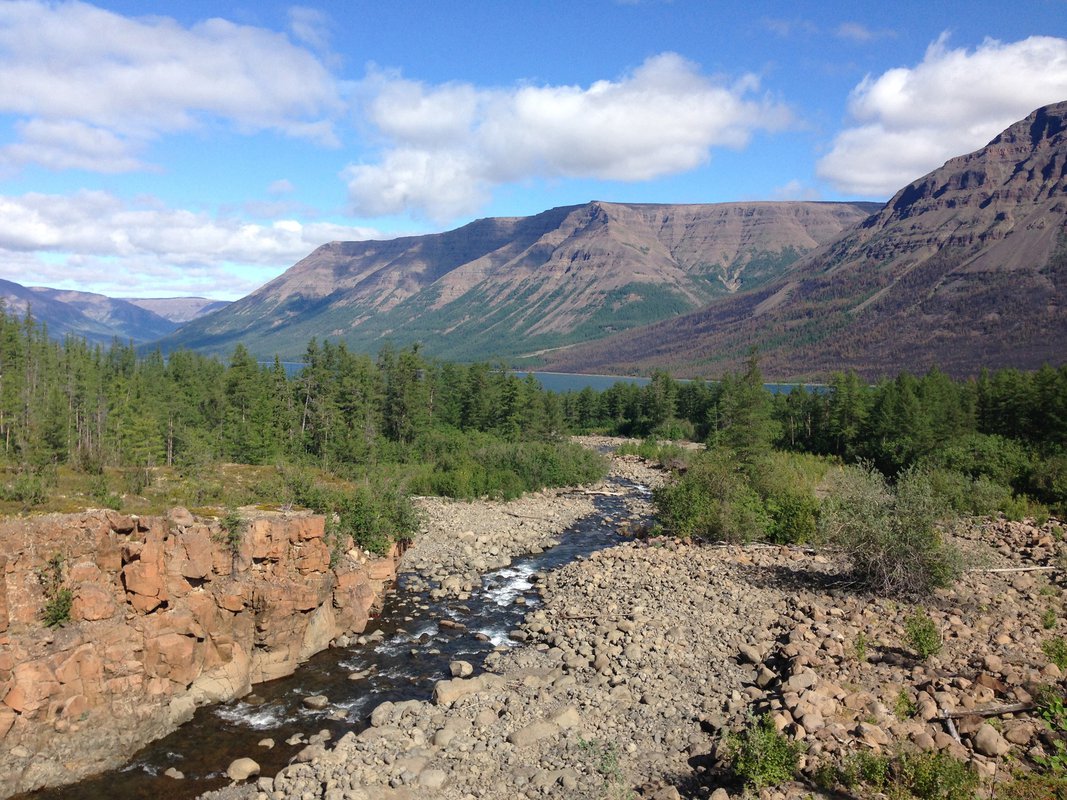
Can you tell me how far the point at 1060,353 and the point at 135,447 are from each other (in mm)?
187702

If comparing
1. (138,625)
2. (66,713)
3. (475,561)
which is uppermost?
(138,625)

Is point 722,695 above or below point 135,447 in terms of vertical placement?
below

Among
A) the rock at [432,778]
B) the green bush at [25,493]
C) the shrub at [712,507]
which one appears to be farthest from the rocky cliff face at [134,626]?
the shrub at [712,507]

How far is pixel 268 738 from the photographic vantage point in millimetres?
15859

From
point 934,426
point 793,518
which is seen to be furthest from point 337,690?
point 934,426

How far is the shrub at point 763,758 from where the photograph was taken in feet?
39.2

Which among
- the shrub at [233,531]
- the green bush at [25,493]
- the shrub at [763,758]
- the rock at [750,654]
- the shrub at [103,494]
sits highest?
the green bush at [25,493]

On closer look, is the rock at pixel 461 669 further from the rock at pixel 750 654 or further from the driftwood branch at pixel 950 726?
the driftwood branch at pixel 950 726

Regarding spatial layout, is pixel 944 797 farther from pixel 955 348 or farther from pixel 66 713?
pixel 955 348

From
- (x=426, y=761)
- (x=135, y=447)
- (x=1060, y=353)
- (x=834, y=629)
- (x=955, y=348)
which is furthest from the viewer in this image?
(x=955, y=348)

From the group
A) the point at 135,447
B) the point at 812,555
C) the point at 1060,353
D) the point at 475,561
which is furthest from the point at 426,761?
the point at 1060,353

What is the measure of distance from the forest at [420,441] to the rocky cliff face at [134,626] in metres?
5.09

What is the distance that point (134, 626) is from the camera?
16328mm

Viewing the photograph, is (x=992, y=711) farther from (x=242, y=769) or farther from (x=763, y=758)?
(x=242, y=769)
